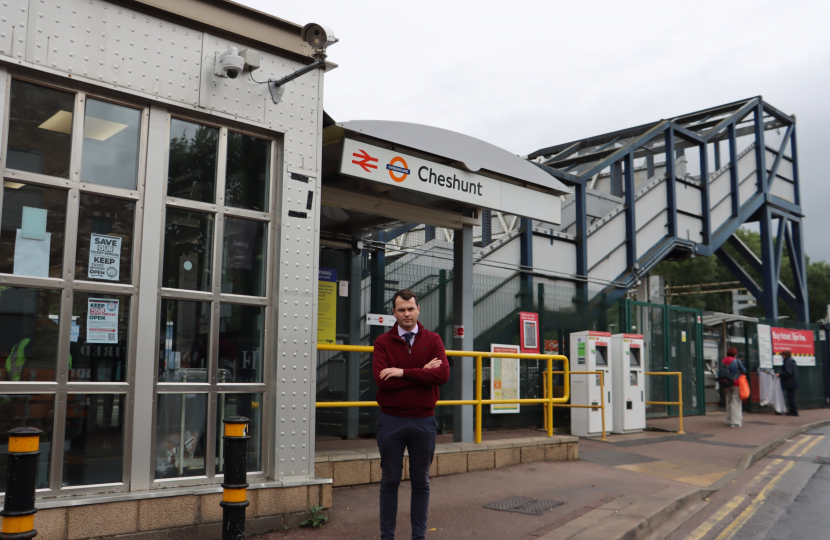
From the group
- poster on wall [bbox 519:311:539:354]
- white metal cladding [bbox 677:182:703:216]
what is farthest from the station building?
white metal cladding [bbox 677:182:703:216]

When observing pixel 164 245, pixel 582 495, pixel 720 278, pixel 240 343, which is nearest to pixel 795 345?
pixel 582 495

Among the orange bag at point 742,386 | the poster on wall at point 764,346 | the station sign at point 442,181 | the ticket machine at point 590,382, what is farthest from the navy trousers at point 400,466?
the poster on wall at point 764,346

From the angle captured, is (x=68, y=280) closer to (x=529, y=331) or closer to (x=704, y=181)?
(x=529, y=331)

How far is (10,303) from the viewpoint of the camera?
14.8ft

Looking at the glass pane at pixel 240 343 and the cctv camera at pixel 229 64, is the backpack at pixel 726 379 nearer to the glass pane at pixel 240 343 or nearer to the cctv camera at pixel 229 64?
the glass pane at pixel 240 343

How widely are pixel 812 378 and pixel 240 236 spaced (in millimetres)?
22936

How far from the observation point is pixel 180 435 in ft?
17.2

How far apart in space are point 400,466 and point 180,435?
175cm

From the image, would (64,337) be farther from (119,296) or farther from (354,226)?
(354,226)

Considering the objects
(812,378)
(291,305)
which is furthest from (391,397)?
(812,378)

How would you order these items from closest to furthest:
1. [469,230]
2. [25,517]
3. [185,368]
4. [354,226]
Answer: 1. [25,517]
2. [185,368]
3. [469,230]
4. [354,226]

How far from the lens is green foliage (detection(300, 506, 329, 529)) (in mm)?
5574

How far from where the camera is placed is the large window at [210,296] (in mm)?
5219

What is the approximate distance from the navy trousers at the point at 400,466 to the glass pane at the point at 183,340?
161 centimetres
